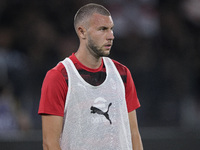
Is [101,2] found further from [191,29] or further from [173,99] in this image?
[173,99]

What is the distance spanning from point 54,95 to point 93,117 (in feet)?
1.10

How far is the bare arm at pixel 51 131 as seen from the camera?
3264mm

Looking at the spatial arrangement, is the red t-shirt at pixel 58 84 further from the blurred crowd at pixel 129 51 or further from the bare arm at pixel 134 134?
the blurred crowd at pixel 129 51

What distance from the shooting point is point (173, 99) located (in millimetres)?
6574

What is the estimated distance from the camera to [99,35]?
3480 mm

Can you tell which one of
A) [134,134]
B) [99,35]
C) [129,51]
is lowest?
[134,134]

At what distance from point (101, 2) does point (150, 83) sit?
6.55ft

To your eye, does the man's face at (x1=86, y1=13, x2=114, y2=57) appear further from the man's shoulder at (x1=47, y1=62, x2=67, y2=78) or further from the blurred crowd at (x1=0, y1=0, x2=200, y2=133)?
the blurred crowd at (x1=0, y1=0, x2=200, y2=133)

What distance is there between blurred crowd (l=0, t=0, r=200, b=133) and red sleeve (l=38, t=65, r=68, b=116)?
9.66 ft

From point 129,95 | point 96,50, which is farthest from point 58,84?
point 129,95

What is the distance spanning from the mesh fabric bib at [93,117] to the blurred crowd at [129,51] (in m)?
2.89

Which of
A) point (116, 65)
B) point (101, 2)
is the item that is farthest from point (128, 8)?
point (116, 65)

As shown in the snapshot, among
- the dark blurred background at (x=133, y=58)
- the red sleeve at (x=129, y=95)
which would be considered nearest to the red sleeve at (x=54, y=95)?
the red sleeve at (x=129, y=95)

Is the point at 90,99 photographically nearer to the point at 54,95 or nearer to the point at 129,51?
the point at 54,95
